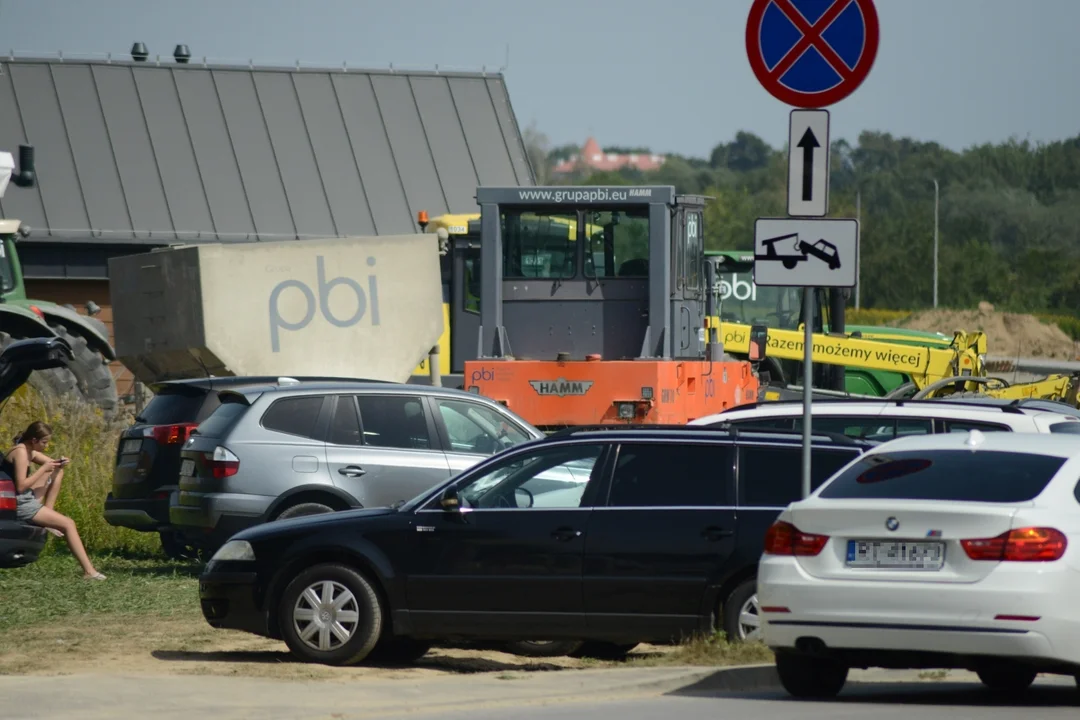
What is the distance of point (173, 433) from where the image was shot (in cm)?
1653

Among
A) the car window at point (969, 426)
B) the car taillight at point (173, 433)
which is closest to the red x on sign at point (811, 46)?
the car window at point (969, 426)

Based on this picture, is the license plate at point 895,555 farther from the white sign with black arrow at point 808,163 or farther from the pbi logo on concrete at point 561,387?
the pbi logo on concrete at point 561,387

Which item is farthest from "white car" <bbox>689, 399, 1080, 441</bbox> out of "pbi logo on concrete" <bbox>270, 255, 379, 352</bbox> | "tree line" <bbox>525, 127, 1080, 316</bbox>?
"tree line" <bbox>525, 127, 1080, 316</bbox>

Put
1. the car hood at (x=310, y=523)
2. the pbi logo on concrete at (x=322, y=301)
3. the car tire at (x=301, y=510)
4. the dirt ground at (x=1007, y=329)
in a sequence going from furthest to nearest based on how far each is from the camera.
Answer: the dirt ground at (x=1007, y=329) < the pbi logo on concrete at (x=322, y=301) < the car tire at (x=301, y=510) < the car hood at (x=310, y=523)

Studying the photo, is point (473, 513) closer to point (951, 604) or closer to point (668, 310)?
point (951, 604)

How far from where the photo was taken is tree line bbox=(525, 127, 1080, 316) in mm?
99031

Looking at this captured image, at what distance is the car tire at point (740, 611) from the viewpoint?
404 inches

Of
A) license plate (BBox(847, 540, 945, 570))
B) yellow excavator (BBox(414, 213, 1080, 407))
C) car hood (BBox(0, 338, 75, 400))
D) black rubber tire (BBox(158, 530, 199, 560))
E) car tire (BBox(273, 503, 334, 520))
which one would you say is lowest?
black rubber tire (BBox(158, 530, 199, 560))

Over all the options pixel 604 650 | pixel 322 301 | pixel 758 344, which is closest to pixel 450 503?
pixel 604 650

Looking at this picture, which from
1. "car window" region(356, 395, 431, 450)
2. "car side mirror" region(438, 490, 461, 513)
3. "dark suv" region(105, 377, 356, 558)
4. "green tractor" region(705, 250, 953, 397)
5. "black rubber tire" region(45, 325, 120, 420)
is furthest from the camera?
"green tractor" region(705, 250, 953, 397)

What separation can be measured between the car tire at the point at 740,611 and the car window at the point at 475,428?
5.24m

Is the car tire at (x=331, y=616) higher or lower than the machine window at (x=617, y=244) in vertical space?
lower

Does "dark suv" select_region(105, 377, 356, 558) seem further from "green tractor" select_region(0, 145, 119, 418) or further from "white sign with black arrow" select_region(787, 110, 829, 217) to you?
"white sign with black arrow" select_region(787, 110, 829, 217)

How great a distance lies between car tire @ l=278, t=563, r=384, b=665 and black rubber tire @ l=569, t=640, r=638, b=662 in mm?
1553
